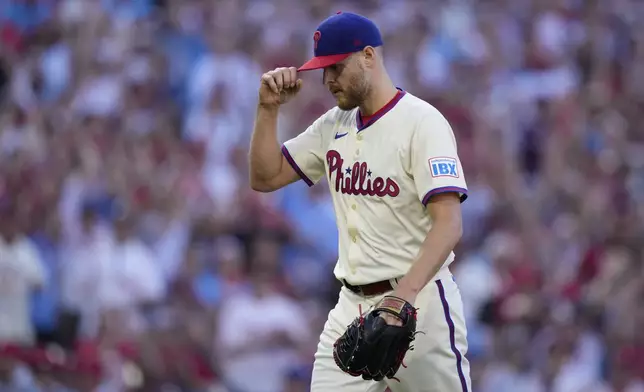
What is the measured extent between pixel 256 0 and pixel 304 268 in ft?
11.9

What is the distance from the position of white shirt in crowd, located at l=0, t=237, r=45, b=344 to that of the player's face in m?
4.78

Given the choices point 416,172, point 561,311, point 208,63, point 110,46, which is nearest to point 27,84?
point 110,46

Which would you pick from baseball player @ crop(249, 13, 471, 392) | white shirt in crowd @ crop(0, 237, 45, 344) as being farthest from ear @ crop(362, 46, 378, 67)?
white shirt in crowd @ crop(0, 237, 45, 344)

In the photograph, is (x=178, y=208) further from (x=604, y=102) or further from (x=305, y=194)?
(x=604, y=102)

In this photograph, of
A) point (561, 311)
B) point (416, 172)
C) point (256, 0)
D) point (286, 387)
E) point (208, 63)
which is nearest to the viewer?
point (416, 172)

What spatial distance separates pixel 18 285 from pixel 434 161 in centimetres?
528

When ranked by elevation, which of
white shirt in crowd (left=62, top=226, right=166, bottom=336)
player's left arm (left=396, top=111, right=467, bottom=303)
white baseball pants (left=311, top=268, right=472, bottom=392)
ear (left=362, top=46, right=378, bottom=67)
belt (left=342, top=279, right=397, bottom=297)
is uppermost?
ear (left=362, top=46, right=378, bottom=67)

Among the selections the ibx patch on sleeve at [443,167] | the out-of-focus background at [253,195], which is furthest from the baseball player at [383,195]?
the out-of-focus background at [253,195]

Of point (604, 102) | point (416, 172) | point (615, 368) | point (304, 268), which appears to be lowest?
point (615, 368)

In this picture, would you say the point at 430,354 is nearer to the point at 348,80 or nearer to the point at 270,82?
the point at 348,80

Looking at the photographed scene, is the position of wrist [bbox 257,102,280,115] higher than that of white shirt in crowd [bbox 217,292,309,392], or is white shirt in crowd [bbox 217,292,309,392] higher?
wrist [bbox 257,102,280,115]

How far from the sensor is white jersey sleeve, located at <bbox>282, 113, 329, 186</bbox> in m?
5.02

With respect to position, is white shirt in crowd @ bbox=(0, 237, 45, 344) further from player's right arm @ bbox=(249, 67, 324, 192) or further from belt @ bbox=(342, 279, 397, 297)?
belt @ bbox=(342, 279, 397, 297)

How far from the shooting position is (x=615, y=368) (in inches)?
341
